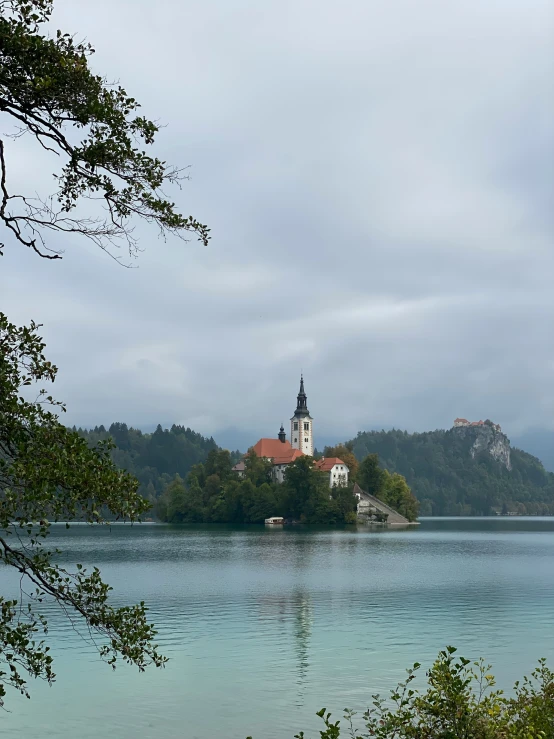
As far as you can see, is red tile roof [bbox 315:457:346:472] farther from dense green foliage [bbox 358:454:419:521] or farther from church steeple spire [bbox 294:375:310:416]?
church steeple spire [bbox 294:375:310:416]

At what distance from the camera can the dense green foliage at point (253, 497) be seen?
132 meters

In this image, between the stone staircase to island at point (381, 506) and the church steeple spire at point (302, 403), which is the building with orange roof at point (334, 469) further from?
the church steeple spire at point (302, 403)

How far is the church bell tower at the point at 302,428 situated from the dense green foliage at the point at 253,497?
33.3m

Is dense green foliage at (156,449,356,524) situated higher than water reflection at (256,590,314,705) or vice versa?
dense green foliage at (156,449,356,524)

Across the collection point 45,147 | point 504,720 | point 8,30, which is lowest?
point 504,720

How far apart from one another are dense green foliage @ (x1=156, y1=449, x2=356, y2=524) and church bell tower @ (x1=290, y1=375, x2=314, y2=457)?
3325 cm

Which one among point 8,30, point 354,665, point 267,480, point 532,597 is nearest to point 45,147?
point 8,30

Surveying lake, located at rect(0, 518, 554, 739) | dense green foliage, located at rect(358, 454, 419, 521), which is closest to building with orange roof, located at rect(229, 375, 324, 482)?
dense green foliage, located at rect(358, 454, 419, 521)

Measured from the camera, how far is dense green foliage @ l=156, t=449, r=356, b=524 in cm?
13238

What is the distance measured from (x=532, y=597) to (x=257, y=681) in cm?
2201

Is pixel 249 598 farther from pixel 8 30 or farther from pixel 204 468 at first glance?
pixel 204 468

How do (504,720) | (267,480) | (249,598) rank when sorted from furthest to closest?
1. (267,480)
2. (249,598)
3. (504,720)

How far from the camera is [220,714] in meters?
20.1

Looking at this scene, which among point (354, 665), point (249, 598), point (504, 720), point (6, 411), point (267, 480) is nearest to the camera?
point (6, 411)
